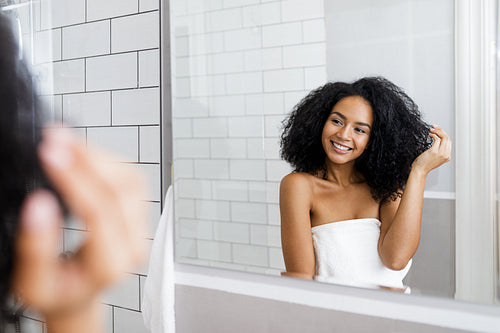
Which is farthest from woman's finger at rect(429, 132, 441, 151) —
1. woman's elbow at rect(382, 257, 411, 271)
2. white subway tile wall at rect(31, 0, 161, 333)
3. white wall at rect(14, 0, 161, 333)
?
white wall at rect(14, 0, 161, 333)

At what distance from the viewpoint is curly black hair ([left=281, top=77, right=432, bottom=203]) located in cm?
72

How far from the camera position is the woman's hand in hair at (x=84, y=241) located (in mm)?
243

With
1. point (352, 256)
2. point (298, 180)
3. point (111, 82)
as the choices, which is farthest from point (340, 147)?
point (111, 82)

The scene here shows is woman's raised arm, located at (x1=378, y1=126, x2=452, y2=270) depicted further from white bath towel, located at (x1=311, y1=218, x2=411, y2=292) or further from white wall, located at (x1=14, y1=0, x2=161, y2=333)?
white wall, located at (x1=14, y1=0, x2=161, y2=333)

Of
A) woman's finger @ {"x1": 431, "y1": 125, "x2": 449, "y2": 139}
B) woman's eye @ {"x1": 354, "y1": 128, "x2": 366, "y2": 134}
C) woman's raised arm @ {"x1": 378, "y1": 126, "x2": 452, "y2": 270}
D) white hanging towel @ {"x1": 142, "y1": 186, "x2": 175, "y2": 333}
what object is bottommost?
white hanging towel @ {"x1": 142, "y1": 186, "x2": 175, "y2": 333}

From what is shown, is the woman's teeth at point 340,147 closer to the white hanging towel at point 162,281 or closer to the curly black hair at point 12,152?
the white hanging towel at point 162,281

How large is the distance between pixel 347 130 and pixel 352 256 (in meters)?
0.25

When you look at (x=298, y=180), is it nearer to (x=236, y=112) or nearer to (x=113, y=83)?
(x=236, y=112)

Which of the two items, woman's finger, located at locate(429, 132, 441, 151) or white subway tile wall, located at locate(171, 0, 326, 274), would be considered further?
white subway tile wall, located at locate(171, 0, 326, 274)

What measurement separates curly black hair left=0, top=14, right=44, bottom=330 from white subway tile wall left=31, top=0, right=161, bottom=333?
68 cm

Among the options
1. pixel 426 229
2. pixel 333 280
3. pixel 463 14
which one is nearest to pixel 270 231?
pixel 333 280

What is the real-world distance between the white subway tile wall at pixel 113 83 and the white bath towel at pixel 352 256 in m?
0.31

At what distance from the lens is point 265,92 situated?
0.85 meters

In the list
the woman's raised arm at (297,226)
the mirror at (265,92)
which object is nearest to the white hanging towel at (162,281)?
the mirror at (265,92)
